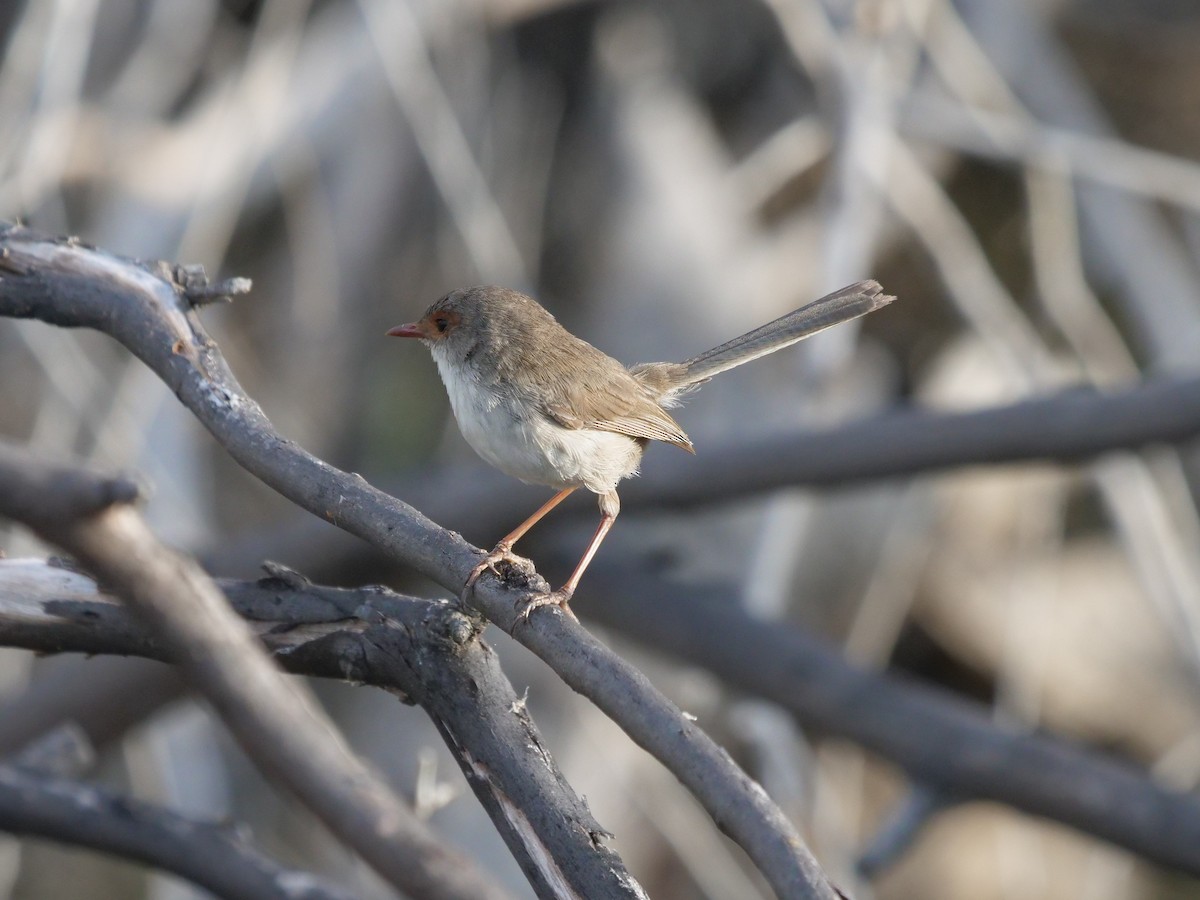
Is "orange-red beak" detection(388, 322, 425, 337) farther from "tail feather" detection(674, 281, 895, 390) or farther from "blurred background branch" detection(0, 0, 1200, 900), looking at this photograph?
"blurred background branch" detection(0, 0, 1200, 900)

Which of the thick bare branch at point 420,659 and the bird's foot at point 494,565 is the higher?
the bird's foot at point 494,565

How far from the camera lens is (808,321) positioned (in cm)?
380

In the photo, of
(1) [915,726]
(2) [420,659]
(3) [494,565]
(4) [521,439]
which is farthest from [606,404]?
(1) [915,726]

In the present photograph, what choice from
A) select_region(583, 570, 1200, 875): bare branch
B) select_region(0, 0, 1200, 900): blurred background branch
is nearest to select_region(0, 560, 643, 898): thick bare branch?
select_region(0, 0, 1200, 900): blurred background branch

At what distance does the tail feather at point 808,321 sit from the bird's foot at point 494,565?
119cm

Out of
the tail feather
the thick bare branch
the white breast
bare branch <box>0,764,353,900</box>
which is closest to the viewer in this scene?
the thick bare branch

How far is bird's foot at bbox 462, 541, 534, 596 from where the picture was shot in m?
2.30

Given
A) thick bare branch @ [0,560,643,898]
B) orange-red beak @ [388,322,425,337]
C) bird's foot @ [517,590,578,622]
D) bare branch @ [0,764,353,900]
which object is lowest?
bare branch @ [0,764,353,900]

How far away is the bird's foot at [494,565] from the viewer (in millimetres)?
2303

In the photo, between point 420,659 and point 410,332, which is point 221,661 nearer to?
point 420,659

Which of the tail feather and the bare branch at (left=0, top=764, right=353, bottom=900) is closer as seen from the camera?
the bare branch at (left=0, top=764, right=353, bottom=900)

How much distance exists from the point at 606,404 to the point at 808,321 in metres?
0.67

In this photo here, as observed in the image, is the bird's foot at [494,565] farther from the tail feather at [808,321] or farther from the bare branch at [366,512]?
the tail feather at [808,321]

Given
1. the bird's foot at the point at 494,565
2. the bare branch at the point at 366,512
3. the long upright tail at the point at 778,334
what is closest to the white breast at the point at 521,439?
the bird's foot at the point at 494,565
